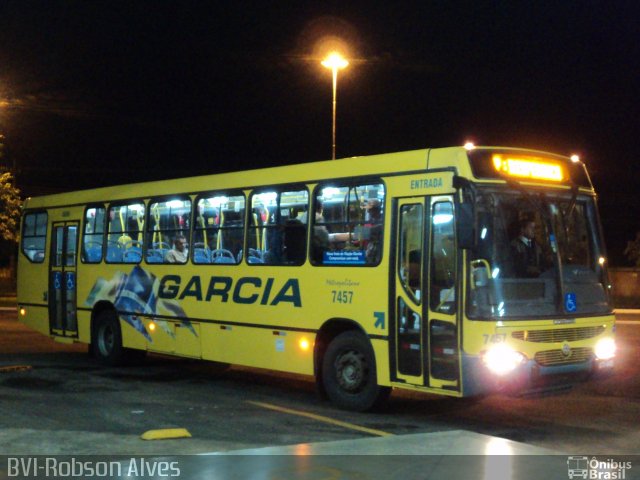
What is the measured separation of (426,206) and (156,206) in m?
6.06

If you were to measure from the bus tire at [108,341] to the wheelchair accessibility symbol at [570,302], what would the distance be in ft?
27.3

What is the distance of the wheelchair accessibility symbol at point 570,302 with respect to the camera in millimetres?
10242

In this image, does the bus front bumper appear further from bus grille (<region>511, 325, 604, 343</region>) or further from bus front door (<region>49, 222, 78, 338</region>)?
bus front door (<region>49, 222, 78, 338</region>)

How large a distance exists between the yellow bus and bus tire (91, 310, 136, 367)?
843 millimetres

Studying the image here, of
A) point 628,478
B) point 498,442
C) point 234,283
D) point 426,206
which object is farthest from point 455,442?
point 234,283

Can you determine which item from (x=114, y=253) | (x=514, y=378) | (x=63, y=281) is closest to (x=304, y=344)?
(x=514, y=378)

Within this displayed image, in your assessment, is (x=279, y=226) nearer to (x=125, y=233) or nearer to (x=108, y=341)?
(x=125, y=233)

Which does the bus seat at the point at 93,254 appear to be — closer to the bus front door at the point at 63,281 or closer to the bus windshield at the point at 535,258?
the bus front door at the point at 63,281

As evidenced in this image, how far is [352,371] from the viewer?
37.0 feet

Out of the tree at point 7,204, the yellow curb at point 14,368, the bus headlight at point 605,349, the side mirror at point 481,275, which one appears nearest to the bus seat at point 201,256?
the yellow curb at point 14,368

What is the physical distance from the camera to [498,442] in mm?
8492

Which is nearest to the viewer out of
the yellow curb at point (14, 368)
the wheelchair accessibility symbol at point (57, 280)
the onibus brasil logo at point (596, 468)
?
the onibus brasil logo at point (596, 468)

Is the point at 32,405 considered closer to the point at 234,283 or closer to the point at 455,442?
the point at 234,283

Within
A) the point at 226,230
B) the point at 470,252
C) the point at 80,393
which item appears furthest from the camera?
the point at 226,230
